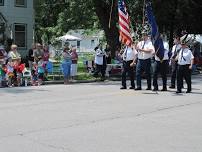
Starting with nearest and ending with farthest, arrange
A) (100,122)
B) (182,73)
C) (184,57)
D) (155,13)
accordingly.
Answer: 1. (100,122)
2. (184,57)
3. (182,73)
4. (155,13)

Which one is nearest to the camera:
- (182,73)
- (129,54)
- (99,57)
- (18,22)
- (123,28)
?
(182,73)

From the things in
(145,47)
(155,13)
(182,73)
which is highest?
(155,13)

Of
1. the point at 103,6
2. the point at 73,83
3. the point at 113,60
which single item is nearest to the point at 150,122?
the point at 73,83

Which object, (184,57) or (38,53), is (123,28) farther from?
(38,53)

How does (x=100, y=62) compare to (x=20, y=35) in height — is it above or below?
below

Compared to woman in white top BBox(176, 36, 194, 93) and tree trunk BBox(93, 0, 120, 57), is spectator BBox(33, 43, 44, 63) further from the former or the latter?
tree trunk BBox(93, 0, 120, 57)

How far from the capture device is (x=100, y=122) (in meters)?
10.7

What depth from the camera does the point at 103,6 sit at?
1216 inches

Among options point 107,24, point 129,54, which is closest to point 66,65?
point 129,54

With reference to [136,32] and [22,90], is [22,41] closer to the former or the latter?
[136,32]

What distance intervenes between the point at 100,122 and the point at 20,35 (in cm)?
2645

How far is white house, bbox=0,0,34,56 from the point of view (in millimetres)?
35219

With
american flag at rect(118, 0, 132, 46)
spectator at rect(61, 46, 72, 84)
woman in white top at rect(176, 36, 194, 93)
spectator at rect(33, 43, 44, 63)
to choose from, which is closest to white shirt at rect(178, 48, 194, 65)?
woman in white top at rect(176, 36, 194, 93)

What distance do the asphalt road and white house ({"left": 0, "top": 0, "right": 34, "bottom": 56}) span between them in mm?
19124
